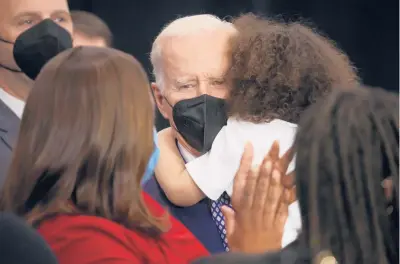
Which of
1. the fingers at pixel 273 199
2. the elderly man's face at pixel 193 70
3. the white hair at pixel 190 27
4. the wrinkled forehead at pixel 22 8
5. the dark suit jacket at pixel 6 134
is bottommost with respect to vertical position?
the fingers at pixel 273 199

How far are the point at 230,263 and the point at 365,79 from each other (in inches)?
28.6

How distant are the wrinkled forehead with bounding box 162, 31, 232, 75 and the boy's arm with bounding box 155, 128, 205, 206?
17 cm

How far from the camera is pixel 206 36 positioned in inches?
78.2

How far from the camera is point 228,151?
1981 millimetres

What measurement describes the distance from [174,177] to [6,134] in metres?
0.45

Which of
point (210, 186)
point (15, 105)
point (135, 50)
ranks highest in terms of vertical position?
point (135, 50)

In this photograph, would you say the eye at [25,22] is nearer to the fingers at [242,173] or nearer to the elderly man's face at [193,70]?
the elderly man's face at [193,70]

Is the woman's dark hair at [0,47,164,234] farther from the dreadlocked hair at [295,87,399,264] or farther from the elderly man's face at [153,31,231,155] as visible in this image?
the dreadlocked hair at [295,87,399,264]

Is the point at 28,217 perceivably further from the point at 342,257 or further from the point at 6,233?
the point at 342,257

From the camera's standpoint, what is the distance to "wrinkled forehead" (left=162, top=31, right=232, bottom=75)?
1965mm

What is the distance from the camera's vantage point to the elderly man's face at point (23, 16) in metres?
1.95

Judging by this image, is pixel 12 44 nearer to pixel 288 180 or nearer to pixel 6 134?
pixel 6 134

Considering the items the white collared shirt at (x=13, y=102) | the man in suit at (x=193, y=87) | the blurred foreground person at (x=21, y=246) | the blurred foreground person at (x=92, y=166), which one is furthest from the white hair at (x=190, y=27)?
the blurred foreground person at (x=21, y=246)

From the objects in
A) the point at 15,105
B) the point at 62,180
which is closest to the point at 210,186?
the point at 62,180
